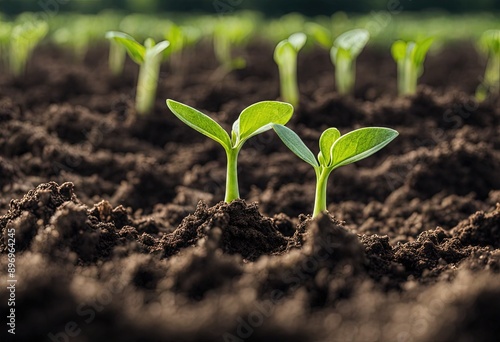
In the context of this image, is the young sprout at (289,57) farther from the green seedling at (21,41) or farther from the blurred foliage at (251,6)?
the blurred foliage at (251,6)

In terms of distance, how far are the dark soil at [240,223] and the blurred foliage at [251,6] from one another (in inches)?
365

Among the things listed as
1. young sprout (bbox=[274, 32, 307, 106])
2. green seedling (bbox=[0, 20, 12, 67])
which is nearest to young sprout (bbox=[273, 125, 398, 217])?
young sprout (bbox=[274, 32, 307, 106])

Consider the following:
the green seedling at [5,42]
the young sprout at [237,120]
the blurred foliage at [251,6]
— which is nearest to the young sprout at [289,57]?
the young sprout at [237,120]

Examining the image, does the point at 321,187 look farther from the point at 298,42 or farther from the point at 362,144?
the point at 298,42

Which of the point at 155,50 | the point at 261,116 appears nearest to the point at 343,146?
the point at 261,116

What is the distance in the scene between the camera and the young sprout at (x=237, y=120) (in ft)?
6.84

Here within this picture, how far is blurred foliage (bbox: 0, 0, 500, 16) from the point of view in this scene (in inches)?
552

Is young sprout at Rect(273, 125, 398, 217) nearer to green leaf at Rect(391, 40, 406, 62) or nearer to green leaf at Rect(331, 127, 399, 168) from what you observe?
green leaf at Rect(331, 127, 399, 168)

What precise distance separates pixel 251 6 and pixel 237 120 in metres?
14.0

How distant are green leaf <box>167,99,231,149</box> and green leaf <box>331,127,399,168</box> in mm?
368

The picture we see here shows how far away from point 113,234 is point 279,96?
3.03 meters

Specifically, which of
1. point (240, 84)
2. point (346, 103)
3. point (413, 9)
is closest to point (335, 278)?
point (346, 103)

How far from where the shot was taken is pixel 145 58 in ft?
11.7

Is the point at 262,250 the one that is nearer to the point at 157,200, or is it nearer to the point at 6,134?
the point at 157,200
